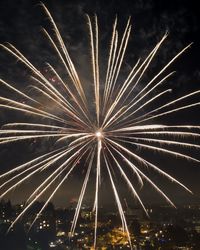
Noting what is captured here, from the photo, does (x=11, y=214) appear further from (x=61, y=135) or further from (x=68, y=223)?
(x=61, y=135)

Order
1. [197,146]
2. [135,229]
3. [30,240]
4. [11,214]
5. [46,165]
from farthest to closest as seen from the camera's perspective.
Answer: [11,214] → [30,240] → [135,229] → [46,165] → [197,146]

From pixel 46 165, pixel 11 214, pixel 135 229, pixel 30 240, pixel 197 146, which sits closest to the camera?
pixel 197 146

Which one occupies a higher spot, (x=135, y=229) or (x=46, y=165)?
(x=46, y=165)

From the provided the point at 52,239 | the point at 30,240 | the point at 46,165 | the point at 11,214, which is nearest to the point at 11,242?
the point at 30,240

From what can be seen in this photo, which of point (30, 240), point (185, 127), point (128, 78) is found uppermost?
point (128, 78)

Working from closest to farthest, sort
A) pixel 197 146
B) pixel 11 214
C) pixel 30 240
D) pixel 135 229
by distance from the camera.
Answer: pixel 197 146, pixel 135 229, pixel 30 240, pixel 11 214

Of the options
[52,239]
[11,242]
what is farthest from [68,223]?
[11,242]

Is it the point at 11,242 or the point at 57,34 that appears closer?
the point at 57,34

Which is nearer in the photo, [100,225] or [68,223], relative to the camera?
[100,225]

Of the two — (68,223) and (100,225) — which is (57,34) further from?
(68,223)
